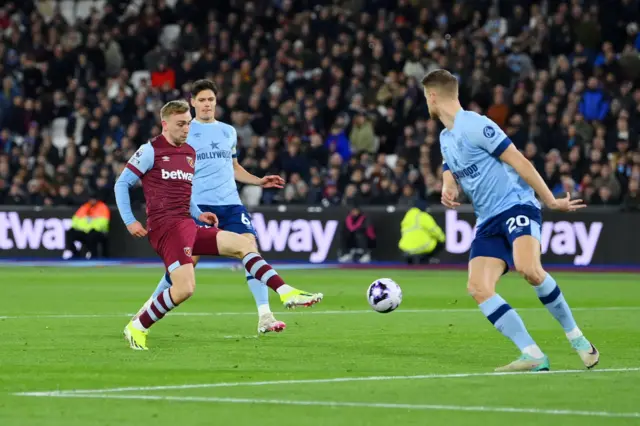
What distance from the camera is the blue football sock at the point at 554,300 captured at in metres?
10.5

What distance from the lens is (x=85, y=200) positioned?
32719 mm

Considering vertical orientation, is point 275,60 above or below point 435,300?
above

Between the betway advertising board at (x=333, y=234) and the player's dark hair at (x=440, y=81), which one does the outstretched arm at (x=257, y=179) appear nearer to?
the player's dark hair at (x=440, y=81)

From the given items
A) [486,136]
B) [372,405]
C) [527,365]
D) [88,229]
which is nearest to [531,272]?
[527,365]

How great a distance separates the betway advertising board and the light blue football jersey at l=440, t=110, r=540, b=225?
17.6 meters

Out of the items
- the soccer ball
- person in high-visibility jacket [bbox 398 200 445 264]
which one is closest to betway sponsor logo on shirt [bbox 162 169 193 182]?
the soccer ball

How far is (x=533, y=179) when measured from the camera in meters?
10.2

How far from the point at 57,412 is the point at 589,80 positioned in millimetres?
23072

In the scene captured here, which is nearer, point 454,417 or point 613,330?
point 454,417

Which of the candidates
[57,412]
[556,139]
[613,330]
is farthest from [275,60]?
[57,412]

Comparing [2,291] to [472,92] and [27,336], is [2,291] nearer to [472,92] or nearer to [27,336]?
[27,336]

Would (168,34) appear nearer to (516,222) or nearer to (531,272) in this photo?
(516,222)

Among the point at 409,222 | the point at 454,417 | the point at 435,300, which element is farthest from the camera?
the point at 409,222

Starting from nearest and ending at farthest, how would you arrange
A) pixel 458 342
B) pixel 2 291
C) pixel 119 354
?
1. pixel 119 354
2. pixel 458 342
3. pixel 2 291
